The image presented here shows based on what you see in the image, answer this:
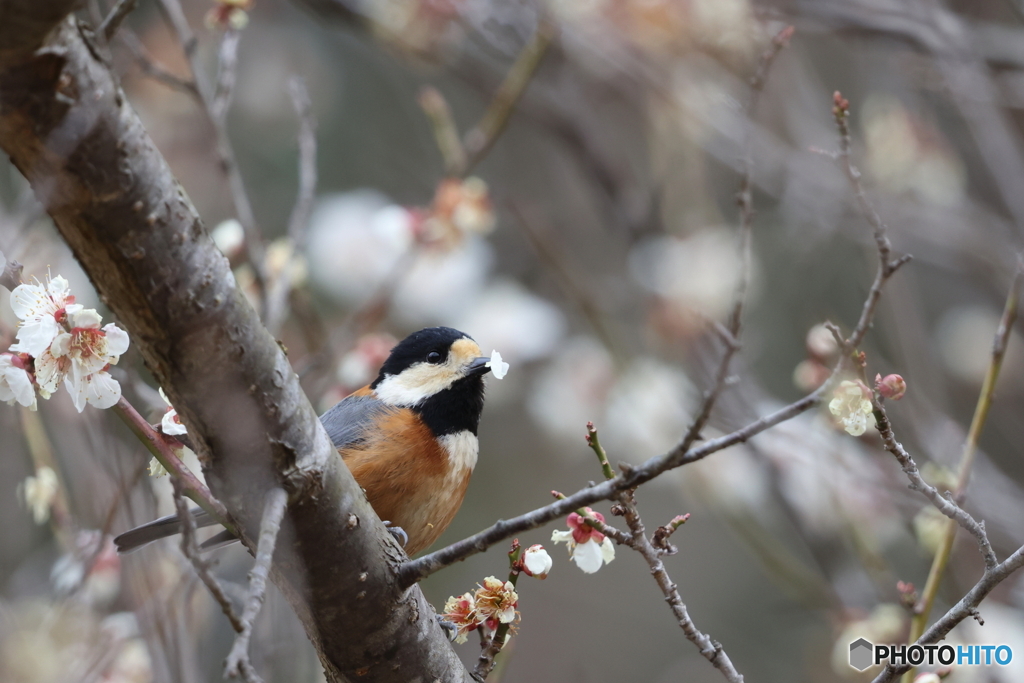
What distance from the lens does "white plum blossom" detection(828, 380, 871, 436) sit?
171 centimetres

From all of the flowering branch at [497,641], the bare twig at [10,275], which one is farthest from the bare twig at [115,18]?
the flowering branch at [497,641]

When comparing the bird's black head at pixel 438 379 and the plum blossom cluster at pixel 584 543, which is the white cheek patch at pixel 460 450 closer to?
the bird's black head at pixel 438 379

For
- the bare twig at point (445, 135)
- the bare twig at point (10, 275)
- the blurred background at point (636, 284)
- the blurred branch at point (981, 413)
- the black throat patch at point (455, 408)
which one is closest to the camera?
the bare twig at point (10, 275)

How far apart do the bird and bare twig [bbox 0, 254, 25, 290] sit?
108 cm

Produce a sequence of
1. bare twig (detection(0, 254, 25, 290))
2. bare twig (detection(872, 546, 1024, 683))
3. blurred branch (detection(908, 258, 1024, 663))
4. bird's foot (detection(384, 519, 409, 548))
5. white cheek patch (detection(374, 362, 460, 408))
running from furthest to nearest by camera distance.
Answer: white cheek patch (detection(374, 362, 460, 408)) < bird's foot (detection(384, 519, 409, 548)) < blurred branch (detection(908, 258, 1024, 663)) < bare twig (detection(872, 546, 1024, 683)) < bare twig (detection(0, 254, 25, 290))

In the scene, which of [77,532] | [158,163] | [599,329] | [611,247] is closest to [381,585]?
[158,163]

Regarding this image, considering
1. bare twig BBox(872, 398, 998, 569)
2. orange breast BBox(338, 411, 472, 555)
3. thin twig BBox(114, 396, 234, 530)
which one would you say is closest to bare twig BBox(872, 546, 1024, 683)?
bare twig BBox(872, 398, 998, 569)

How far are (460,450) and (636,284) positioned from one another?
1.79m

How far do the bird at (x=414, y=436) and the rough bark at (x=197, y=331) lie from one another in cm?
61

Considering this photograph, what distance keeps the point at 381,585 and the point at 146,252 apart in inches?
34.0

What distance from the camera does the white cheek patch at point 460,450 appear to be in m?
3.08

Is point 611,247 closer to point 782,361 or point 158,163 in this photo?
point 782,361

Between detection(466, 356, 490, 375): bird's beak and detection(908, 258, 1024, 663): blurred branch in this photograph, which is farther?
detection(466, 356, 490, 375): bird's beak

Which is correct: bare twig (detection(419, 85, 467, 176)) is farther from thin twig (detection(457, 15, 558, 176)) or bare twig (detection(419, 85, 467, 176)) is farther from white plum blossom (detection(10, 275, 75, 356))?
white plum blossom (detection(10, 275, 75, 356))
